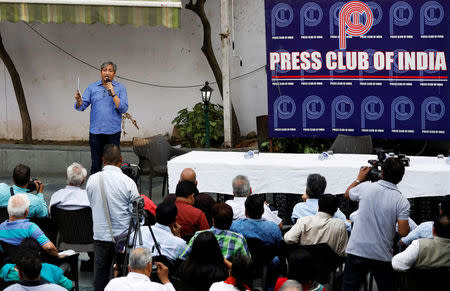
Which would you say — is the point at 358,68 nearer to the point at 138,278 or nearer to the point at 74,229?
the point at 74,229

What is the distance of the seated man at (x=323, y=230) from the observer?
7.02 m

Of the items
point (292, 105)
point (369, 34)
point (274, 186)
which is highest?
point (369, 34)

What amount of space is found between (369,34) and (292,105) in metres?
1.56

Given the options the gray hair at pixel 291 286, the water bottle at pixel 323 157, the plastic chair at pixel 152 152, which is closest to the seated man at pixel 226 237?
the gray hair at pixel 291 286

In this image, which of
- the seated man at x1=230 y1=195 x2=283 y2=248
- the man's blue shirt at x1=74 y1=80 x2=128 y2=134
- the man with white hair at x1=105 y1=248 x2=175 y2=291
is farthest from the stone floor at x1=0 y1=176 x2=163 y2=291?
the man with white hair at x1=105 y1=248 x2=175 y2=291

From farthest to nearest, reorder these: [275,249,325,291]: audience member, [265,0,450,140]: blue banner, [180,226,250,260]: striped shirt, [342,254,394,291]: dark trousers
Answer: [265,0,450,140]: blue banner
[342,254,394,291]: dark trousers
[180,226,250,260]: striped shirt
[275,249,325,291]: audience member

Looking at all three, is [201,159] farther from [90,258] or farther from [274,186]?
[90,258]

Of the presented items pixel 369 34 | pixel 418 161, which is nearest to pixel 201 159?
pixel 418 161

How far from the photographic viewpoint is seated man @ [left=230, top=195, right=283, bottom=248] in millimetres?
6961

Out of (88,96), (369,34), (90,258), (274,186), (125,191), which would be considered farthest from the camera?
(369,34)

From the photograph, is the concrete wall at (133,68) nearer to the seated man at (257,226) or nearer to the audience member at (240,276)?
the seated man at (257,226)

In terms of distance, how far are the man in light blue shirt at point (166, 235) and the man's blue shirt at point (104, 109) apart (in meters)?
4.10

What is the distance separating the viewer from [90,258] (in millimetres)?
8648

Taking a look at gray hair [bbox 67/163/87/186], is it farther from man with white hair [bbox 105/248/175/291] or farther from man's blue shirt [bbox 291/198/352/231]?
man with white hair [bbox 105/248/175/291]
